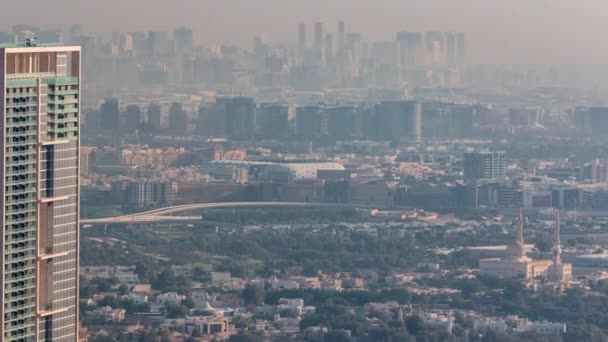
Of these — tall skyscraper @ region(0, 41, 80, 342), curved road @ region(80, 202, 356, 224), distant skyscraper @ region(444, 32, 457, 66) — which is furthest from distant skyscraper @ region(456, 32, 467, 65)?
tall skyscraper @ region(0, 41, 80, 342)

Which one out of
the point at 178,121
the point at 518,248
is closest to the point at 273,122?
the point at 178,121

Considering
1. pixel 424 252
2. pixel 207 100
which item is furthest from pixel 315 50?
pixel 424 252

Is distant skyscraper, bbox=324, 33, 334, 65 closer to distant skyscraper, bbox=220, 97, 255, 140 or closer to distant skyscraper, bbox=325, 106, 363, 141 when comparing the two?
distant skyscraper, bbox=325, 106, 363, 141

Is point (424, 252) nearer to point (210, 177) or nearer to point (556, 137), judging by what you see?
point (210, 177)

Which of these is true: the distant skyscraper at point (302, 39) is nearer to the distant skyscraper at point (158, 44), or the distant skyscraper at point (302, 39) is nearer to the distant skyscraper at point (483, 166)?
the distant skyscraper at point (158, 44)

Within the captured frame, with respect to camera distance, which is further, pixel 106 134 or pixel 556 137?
pixel 556 137

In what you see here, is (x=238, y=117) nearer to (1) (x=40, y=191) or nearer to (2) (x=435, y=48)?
(2) (x=435, y=48)

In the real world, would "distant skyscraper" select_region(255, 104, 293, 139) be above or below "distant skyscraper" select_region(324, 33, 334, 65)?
below
